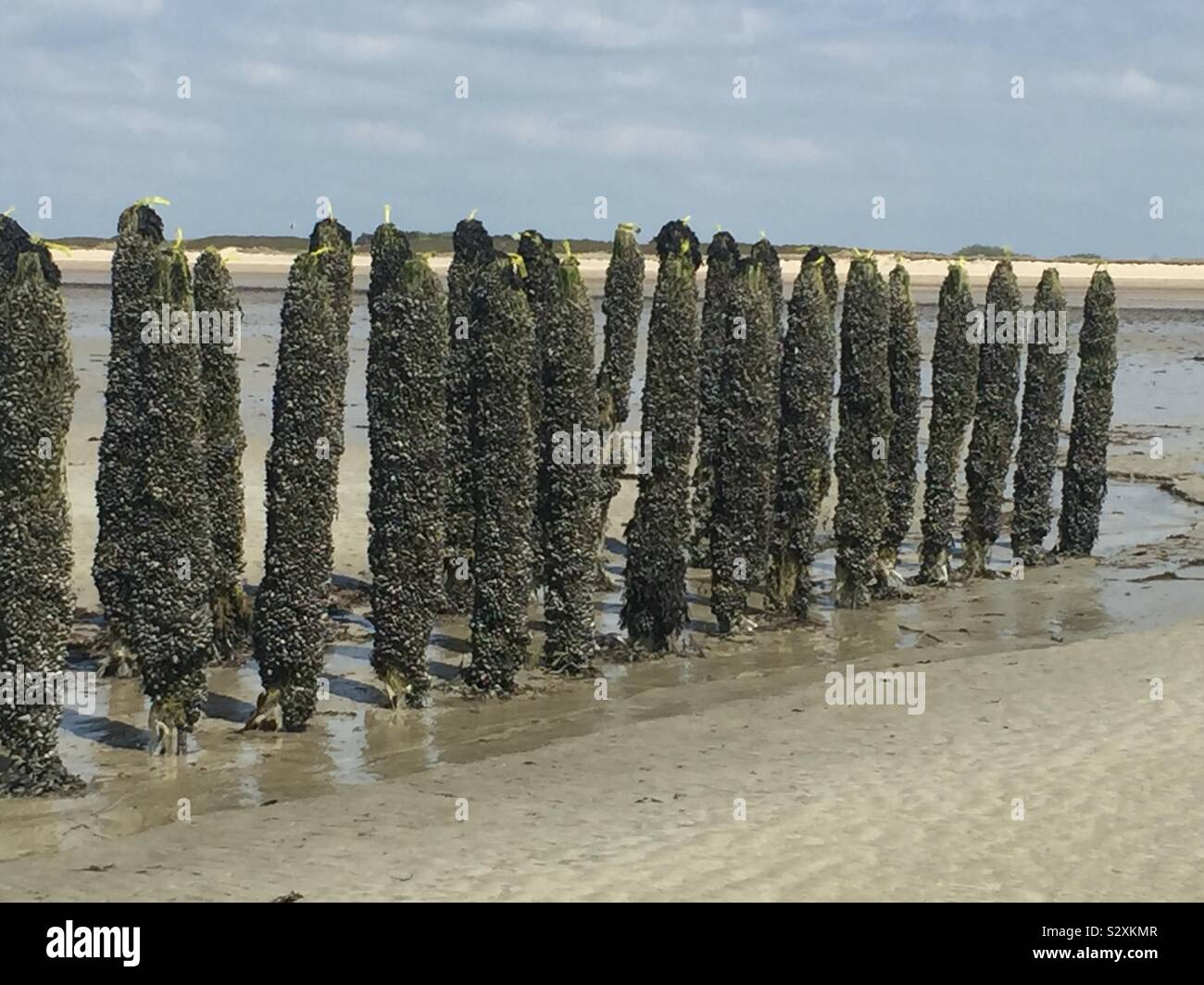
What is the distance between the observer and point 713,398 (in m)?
31.2

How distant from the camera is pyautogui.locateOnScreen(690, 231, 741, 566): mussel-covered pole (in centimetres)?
3059

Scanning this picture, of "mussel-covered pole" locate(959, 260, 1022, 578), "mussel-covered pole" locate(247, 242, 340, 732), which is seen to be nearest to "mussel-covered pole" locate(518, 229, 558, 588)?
"mussel-covered pole" locate(247, 242, 340, 732)

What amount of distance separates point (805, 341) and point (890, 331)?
9.23 feet

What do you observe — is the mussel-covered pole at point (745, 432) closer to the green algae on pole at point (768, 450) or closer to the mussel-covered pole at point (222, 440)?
the green algae on pole at point (768, 450)

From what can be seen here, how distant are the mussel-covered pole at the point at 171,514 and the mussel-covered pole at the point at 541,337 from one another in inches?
210

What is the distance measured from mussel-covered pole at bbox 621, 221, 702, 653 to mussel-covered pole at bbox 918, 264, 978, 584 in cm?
680

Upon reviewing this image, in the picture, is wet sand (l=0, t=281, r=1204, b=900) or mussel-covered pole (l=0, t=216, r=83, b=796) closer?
wet sand (l=0, t=281, r=1204, b=900)

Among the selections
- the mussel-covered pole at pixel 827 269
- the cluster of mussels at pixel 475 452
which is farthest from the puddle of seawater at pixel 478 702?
the mussel-covered pole at pixel 827 269

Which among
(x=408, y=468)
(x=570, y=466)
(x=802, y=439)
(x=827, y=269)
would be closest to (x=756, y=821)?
(x=408, y=468)

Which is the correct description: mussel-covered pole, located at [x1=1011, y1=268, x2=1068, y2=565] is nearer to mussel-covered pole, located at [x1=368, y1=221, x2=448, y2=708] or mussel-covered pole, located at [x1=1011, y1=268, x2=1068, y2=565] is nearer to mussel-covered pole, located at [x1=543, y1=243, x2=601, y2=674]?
mussel-covered pole, located at [x1=543, y1=243, x2=601, y2=674]

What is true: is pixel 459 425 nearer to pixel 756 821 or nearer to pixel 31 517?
pixel 31 517
